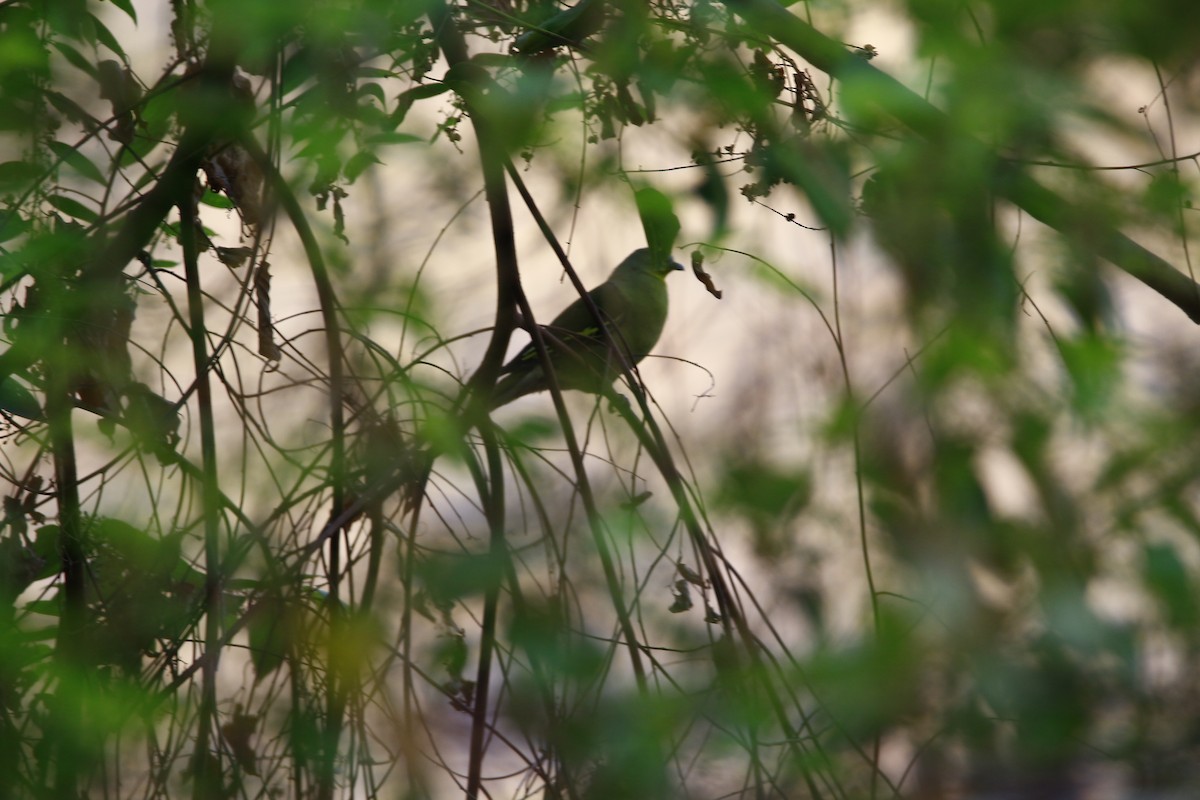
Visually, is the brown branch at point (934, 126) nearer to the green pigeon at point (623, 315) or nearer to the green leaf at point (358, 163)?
the green leaf at point (358, 163)

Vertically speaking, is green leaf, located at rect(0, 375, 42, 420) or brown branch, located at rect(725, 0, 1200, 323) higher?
green leaf, located at rect(0, 375, 42, 420)

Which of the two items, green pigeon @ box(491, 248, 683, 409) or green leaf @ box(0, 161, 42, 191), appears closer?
green leaf @ box(0, 161, 42, 191)

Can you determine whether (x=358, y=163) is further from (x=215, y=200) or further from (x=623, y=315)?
(x=623, y=315)

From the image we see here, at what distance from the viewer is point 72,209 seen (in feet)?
6.53

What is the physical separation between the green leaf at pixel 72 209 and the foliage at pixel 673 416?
10mm

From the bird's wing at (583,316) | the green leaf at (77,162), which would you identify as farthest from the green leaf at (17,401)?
the bird's wing at (583,316)

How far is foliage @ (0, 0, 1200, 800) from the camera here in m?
0.80

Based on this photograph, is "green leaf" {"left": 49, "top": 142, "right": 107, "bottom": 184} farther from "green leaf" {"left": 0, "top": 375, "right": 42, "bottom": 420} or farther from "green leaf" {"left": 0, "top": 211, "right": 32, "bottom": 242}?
"green leaf" {"left": 0, "top": 375, "right": 42, "bottom": 420}

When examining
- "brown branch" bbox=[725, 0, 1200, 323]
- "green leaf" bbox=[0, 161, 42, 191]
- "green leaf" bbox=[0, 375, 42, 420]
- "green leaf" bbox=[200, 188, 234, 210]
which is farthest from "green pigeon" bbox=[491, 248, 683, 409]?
"brown branch" bbox=[725, 0, 1200, 323]

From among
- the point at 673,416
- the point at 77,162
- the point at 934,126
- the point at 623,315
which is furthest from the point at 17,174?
the point at 623,315

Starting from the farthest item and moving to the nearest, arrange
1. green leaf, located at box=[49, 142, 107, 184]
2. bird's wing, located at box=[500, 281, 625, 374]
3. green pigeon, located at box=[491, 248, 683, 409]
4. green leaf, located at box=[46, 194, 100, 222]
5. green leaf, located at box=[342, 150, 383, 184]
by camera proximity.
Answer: green pigeon, located at box=[491, 248, 683, 409] < bird's wing, located at box=[500, 281, 625, 374] < green leaf, located at box=[46, 194, 100, 222] < green leaf, located at box=[49, 142, 107, 184] < green leaf, located at box=[342, 150, 383, 184]

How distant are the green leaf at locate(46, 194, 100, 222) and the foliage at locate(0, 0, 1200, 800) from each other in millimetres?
10

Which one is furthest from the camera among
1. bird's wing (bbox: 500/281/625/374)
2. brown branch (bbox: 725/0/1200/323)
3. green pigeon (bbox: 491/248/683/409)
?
green pigeon (bbox: 491/248/683/409)

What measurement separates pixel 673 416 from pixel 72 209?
3.46ft
